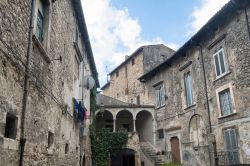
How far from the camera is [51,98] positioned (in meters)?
7.56

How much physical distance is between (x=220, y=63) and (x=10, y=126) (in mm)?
12161

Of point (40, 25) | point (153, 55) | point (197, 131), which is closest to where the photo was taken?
point (40, 25)

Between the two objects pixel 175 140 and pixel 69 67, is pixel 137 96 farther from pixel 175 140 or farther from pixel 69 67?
pixel 69 67

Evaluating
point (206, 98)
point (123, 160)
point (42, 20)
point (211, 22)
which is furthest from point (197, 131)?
point (42, 20)

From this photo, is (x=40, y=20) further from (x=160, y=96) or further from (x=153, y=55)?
(x=153, y=55)

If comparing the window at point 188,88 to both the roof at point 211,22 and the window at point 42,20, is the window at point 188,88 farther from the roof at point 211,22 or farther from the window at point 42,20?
the window at point 42,20

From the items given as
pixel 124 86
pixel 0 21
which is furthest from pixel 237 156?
pixel 124 86

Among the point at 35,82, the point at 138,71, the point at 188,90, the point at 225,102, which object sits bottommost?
the point at 35,82

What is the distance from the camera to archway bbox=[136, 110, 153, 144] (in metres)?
22.5

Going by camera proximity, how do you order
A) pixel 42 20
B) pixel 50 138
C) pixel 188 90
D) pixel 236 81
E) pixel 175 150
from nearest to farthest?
pixel 42 20, pixel 50 138, pixel 236 81, pixel 188 90, pixel 175 150

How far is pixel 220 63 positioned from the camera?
1444 centimetres

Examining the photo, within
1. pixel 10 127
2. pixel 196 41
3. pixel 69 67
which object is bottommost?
pixel 10 127

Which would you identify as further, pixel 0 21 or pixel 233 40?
pixel 233 40

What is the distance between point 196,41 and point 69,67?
9.11m
